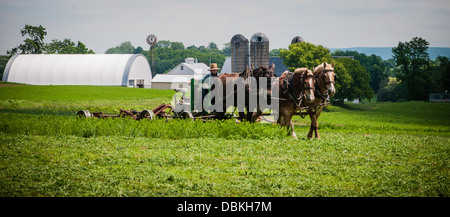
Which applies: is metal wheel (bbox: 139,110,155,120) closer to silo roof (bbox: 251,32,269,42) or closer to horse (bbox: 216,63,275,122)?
horse (bbox: 216,63,275,122)

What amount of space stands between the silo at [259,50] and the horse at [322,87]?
15.1 metres

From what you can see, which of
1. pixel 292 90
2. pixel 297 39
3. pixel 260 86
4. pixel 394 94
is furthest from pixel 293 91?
pixel 394 94

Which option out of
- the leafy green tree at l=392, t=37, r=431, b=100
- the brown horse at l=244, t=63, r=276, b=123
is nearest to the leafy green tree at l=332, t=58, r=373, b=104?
the leafy green tree at l=392, t=37, r=431, b=100

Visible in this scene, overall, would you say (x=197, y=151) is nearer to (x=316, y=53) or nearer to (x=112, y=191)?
(x=112, y=191)

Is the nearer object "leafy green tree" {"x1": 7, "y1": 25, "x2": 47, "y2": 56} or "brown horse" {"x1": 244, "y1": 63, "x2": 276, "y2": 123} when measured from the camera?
"brown horse" {"x1": 244, "y1": 63, "x2": 276, "y2": 123}

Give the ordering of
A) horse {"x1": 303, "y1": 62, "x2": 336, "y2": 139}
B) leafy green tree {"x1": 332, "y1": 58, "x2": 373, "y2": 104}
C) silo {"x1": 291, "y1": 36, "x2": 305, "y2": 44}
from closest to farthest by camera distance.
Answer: horse {"x1": 303, "y1": 62, "x2": 336, "y2": 139} → leafy green tree {"x1": 332, "y1": 58, "x2": 373, "y2": 104} → silo {"x1": 291, "y1": 36, "x2": 305, "y2": 44}

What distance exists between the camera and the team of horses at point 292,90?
17.4m

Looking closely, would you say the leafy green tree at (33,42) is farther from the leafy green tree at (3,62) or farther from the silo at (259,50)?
the silo at (259,50)

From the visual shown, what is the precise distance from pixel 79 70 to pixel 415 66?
184ft

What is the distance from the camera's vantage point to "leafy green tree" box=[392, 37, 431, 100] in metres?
73.2

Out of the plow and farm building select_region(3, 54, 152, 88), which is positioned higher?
farm building select_region(3, 54, 152, 88)

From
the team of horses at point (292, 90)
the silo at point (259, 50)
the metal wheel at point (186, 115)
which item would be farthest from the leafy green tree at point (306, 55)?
the team of horses at point (292, 90)

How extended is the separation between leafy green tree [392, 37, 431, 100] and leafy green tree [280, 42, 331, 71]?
770 inches
